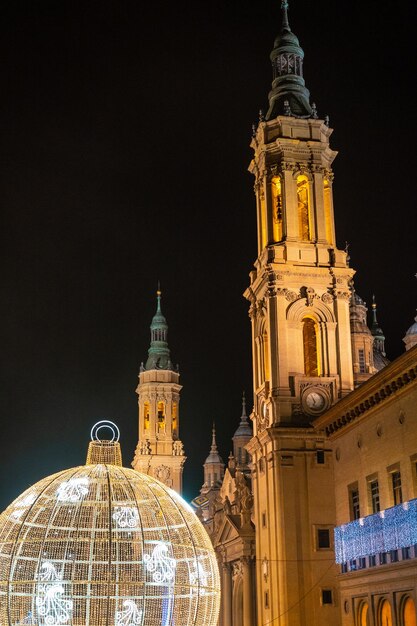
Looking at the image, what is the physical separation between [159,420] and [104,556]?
73410 millimetres

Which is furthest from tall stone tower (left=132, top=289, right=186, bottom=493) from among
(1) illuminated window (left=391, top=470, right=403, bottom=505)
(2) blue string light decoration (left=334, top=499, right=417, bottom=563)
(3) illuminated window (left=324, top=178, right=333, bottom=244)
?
(1) illuminated window (left=391, top=470, right=403, bottom=505)

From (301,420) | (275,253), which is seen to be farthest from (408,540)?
(275,253)

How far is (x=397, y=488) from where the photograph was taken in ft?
130

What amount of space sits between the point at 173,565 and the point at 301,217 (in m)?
33.8

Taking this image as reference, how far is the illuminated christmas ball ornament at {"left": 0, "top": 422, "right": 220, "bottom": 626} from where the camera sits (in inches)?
933

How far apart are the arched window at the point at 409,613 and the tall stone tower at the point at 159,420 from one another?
58954 mm

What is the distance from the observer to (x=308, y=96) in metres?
58.6

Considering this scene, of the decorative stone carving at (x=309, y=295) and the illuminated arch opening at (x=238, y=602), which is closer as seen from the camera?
the decorative stone carving at (x=309, y=295)

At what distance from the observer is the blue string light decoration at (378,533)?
36.7 meters

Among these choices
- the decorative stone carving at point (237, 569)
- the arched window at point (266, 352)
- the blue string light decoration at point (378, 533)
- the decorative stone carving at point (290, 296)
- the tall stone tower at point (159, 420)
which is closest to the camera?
the blue string light decoration at point (378, 533)

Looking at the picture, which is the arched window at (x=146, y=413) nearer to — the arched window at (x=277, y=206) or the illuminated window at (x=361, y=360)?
the illuminated window at (x=361, y=360)

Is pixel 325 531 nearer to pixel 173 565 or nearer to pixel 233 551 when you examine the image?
pixel 233 551

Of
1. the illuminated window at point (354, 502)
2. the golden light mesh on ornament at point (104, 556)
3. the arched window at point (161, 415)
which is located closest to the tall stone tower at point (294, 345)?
the illuminated window at point (354, 502)

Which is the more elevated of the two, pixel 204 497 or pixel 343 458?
pixel 204 497
